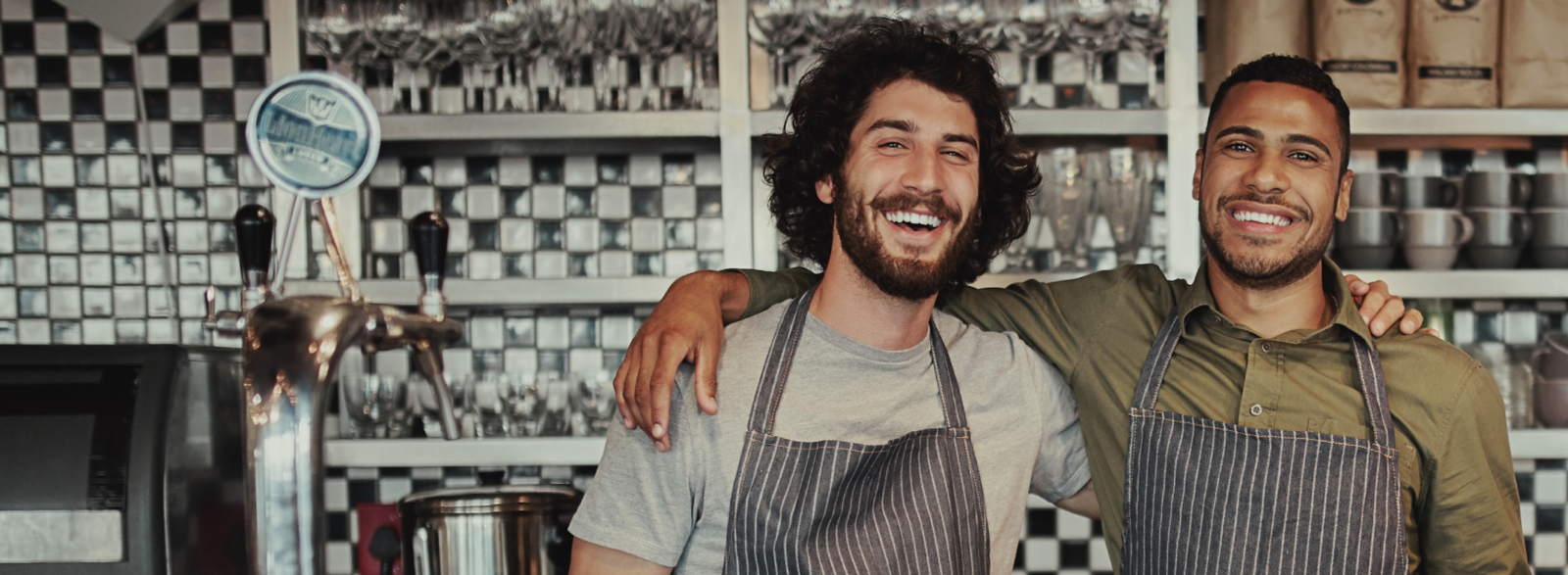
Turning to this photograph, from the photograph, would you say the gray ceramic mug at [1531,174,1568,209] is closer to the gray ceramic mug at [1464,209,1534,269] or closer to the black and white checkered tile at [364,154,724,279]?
the gray ceramic mug at [1464,209,1534,269]

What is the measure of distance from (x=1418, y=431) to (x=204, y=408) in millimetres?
1785

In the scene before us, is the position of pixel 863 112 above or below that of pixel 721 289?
above

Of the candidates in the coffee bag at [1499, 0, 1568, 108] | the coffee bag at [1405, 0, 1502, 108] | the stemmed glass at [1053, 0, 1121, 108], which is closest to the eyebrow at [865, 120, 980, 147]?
the stemmed glass at [1053, 0, 1121, 108]

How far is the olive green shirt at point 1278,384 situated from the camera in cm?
149

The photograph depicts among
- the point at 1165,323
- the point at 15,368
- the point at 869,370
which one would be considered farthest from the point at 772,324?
the point at 15,368

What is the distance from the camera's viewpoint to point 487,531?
1.81m

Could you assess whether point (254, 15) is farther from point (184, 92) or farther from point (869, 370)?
point (869, 370)

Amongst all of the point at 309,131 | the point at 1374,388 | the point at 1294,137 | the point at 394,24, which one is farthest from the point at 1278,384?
the point at 394,24

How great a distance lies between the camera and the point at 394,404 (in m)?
2.05

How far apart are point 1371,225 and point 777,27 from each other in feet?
3.82

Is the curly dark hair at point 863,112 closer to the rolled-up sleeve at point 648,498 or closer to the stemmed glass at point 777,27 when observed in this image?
the stemmed glass at point 777,27

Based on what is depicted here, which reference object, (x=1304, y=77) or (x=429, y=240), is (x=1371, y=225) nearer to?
(x=1304, y=77)

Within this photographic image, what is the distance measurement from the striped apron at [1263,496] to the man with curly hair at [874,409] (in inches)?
5.8

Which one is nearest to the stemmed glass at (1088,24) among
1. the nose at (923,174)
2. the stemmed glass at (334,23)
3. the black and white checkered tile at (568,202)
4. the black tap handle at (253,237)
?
the nose at (923,174)
